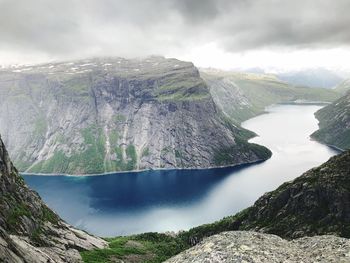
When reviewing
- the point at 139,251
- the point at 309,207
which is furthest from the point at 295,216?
the point at 139,251

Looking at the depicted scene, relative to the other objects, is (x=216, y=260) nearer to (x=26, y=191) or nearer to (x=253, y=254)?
(x=253, y=254)

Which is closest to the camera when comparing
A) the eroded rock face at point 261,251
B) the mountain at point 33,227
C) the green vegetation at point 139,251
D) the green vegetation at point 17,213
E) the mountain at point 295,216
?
the eroded rock face at point 261,251

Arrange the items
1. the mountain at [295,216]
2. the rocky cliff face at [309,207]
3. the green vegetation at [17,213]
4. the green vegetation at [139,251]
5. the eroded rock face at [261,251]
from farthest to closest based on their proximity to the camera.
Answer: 1. the rocky cliff face at [309,207]
2. the mountain at [295,216]
3. the green vegetation at [139,251]
4. the green vegetation at [17,213]
5. the eroded rock face at [261,251]

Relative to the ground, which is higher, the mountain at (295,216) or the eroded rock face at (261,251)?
the mountain at (295,216)

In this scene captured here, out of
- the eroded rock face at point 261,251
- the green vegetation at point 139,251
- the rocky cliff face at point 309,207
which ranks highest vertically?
the rocky cliff face at point 309,207

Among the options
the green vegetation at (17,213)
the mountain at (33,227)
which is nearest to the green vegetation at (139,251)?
the mountain at (33,227)

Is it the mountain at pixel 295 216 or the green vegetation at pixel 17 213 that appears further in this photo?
the mountain at pixel 295 216

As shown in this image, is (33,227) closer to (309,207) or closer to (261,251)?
(261,251)

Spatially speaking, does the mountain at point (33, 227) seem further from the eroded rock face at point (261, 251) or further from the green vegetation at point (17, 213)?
the eroded rock face at point (261, 251)

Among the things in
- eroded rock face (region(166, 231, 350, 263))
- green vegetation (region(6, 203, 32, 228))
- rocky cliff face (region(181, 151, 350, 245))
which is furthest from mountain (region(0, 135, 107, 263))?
rocky cliff face (region(181, 151, 350, 245))
